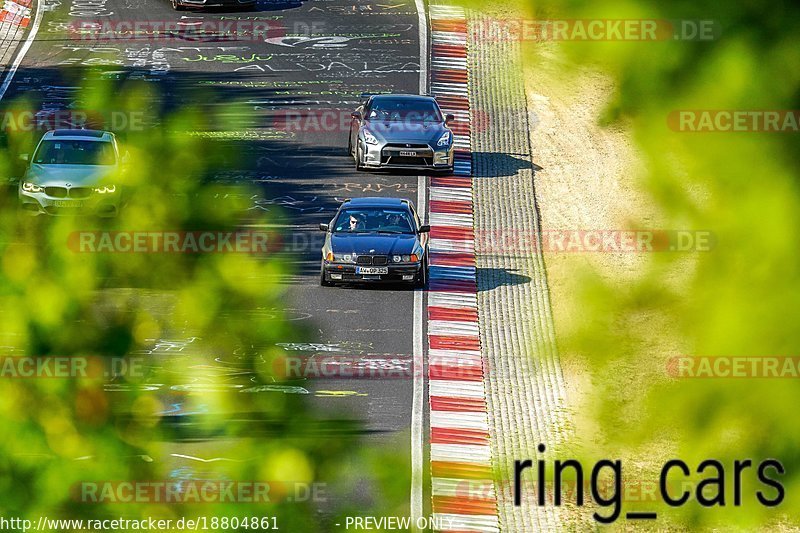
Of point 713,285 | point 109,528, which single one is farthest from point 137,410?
point 713,285

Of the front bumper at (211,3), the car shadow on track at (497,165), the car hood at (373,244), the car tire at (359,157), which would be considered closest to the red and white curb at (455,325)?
the car shadow on track at (497,165)

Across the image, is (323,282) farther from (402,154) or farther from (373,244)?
(402,154)

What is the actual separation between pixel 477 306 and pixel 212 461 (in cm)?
2194

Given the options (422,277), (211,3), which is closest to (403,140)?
(422,277)

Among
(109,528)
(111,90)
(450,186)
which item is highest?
(111,90)

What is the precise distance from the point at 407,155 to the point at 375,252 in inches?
284

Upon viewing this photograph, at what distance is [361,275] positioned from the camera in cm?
2452

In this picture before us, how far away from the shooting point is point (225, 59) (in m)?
39.3

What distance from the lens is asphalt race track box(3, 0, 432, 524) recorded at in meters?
23.0

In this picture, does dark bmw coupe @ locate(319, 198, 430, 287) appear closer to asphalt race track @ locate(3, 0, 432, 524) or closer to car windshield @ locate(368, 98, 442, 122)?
asphalt race track @ locate(3, 0, 432, 524)

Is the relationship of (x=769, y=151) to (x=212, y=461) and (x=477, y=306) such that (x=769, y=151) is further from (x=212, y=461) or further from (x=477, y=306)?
(x=477, y=306)

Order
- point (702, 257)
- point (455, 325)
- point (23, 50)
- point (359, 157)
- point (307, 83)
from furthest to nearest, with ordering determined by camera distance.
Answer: point (23, 50), point (307, 83), point (359, 157), point (455, 325), point (702, 257)

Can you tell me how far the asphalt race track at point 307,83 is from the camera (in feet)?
75.6

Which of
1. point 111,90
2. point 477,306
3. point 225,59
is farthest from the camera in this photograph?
point 225,59
